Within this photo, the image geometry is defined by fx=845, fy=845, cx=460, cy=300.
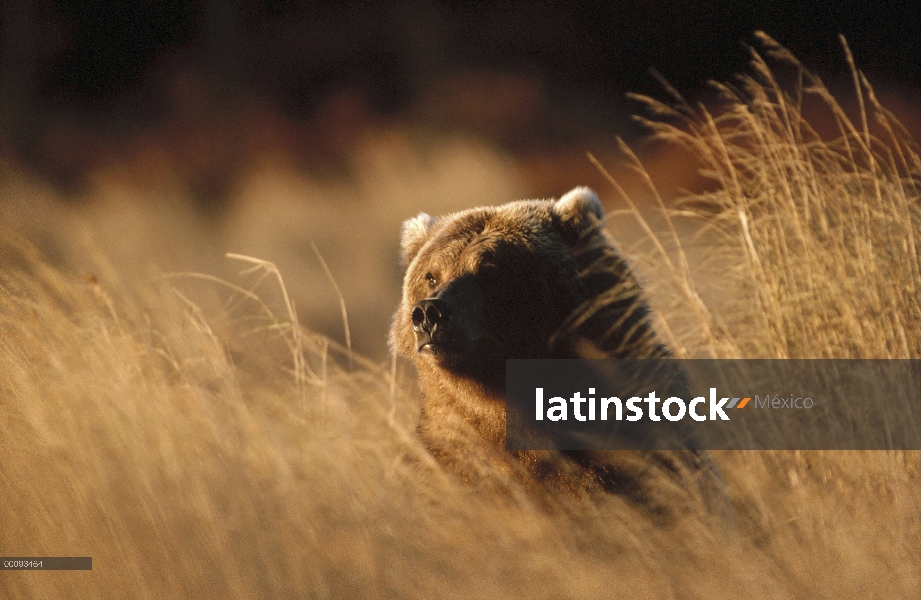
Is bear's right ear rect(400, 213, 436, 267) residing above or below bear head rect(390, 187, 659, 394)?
above

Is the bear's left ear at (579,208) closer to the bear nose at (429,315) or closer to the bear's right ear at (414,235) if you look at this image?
the bear's right ear at (414,235)

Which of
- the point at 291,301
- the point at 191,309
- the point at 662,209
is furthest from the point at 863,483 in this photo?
the point at 191,309

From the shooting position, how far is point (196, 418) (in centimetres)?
327

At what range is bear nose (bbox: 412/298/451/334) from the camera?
315cm

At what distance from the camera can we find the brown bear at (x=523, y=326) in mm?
3178

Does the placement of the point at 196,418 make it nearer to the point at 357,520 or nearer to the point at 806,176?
the point at 357,520

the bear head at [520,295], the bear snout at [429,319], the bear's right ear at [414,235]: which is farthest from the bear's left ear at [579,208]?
the bear snout at [429,319]

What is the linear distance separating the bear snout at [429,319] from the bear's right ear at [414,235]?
35.7 inches

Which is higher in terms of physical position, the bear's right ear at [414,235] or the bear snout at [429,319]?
the bear's right ear at [414,235]

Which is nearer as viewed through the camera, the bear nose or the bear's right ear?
the bear nose

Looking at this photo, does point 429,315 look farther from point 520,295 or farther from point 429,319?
point 520,295

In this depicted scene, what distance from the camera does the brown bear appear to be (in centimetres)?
318

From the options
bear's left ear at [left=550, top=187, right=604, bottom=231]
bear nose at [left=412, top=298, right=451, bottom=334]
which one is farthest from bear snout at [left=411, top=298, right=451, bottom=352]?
bear's left ear at [left=550, top=187, right=604, bottom=231]

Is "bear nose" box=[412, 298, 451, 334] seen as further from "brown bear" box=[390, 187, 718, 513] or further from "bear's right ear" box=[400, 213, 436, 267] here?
"bear's right ear" box=[400, 213, 436, 267]
